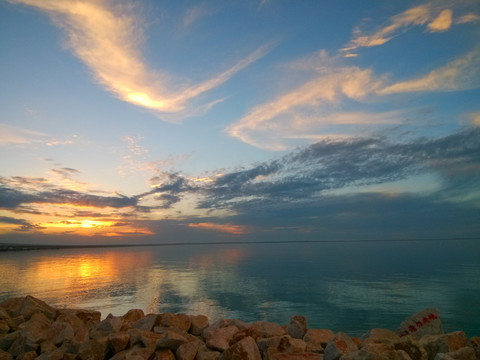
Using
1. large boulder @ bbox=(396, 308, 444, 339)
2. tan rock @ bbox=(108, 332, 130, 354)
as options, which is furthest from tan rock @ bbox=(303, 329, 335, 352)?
tan rock @ bbox=(108, 332, 130, 354)

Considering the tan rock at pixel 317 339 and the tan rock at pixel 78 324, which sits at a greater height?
the tan rock at pixel 78 324

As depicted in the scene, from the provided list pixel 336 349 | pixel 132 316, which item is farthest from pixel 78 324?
pixel 336 349

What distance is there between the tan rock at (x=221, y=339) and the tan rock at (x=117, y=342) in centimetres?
248

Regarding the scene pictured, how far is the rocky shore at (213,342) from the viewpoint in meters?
7.29

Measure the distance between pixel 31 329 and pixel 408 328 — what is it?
484 inches

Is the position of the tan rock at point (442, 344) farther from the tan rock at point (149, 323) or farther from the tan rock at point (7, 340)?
the tan rock at point (7, 340)

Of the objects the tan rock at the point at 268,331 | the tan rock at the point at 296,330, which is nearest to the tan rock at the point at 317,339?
the tan rock at the point at 296,330

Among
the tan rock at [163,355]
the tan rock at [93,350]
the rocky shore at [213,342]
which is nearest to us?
the rocky shore at [213,342]

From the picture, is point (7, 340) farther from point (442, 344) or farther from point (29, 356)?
point (442, 344)

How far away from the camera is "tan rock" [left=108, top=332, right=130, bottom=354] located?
921 cm

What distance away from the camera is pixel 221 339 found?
8.91 metres

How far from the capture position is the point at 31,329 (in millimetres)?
10570

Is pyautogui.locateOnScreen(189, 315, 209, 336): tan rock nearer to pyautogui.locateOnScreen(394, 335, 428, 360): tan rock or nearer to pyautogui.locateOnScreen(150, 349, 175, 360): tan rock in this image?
pyautogui.locateOnScreen(150, 349, 175, 360): tan rock

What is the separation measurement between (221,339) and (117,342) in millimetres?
2982
